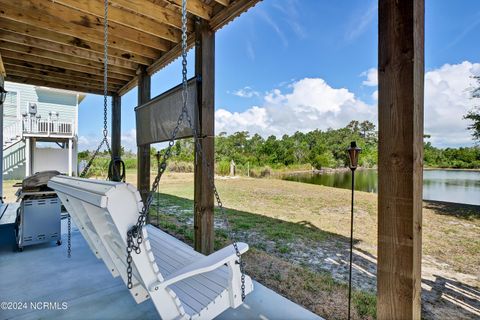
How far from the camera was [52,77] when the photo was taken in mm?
4145

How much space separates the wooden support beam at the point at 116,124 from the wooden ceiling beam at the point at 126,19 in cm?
245

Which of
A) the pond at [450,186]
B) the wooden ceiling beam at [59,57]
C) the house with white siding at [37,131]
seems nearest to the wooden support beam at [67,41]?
the wooden ceiling beam at [59,57]

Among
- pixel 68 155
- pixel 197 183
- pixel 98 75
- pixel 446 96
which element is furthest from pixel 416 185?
pixel 68 155

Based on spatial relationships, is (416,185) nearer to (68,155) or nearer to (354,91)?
(68,155)

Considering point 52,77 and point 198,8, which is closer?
point 198,8

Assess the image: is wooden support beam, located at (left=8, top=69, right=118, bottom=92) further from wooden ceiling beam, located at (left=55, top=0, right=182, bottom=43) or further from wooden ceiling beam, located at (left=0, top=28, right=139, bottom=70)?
wooden ceiling beam, located at (left=55, top=0, right=182, bottom=43)

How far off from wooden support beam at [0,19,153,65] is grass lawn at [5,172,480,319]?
2.67m

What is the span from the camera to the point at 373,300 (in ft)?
6.53

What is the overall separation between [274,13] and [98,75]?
5.37 meters

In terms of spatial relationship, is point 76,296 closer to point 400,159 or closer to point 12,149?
point 400,159

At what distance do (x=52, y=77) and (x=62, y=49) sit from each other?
1307mm

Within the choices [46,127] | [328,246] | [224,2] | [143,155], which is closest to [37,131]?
[46,127]

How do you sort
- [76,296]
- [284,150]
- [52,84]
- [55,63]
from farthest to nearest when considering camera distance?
1. [284,150]
2. [52,84]
3. [55,63]
4. [76,296]

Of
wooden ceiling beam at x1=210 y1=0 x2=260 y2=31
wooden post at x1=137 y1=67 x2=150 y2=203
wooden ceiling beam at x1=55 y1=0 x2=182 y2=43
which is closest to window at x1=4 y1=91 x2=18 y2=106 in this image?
wooden post at x1=137 y1=67 x2=150 y2=203
